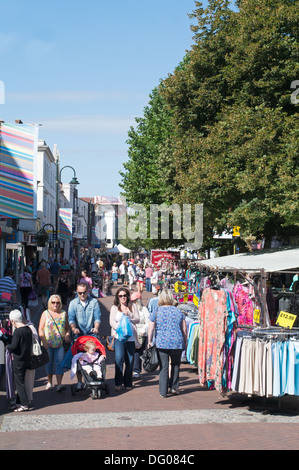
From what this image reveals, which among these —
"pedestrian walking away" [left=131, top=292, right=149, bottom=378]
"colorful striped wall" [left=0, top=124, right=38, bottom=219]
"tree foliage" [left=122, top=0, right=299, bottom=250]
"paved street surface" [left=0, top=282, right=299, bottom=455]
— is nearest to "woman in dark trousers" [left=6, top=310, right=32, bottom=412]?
"paved street surface" [left=0, top=282, right=299, bottom=455]

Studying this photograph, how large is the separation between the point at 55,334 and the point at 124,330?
3.69 ft

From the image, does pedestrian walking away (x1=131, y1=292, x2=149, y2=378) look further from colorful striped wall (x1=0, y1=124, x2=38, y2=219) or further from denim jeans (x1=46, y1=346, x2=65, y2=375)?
colorful striped wall (x1=0, y1=124, x2=38, y2=219)

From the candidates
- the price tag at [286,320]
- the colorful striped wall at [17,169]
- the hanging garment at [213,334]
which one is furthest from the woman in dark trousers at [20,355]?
the colorful striped wall at [17,169]

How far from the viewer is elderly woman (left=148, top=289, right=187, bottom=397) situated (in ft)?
33.4

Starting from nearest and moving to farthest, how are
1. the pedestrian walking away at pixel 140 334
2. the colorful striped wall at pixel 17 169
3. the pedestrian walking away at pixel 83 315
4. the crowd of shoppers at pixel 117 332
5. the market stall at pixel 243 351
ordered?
the market stall at pixel 243 351 < the crowd of shoppers at pixel 117 332 < the pedestrian walking away at pixel 83 315 < the pedestrian walking away at pixel 140 334 < the colorful striped wall at pixel 17 169

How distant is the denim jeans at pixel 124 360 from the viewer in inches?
421

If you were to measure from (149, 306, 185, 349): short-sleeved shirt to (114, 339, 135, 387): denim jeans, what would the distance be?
0.77 m

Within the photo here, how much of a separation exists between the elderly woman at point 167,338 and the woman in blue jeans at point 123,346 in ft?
2.03

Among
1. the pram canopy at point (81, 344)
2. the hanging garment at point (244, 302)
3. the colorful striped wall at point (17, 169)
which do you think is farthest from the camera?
the colorful striped wall at point (17, 169)

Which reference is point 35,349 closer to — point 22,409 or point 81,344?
point 22,409

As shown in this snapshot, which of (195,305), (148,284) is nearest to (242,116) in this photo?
(195,305)

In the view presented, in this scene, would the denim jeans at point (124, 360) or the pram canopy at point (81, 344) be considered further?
the denim jeans at point (124, 360)

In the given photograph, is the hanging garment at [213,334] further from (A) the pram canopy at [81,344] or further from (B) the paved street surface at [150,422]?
(A) the pram canopy at [81,344]

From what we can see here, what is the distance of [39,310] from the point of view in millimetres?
23859
